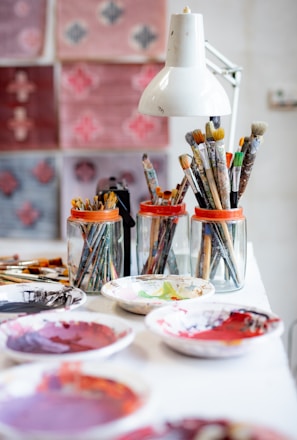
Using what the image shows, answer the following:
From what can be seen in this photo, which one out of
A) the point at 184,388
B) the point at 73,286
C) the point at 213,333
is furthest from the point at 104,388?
the point at 73,286

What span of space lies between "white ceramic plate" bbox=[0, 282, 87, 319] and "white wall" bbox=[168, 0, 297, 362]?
154cm

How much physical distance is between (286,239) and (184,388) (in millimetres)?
2120

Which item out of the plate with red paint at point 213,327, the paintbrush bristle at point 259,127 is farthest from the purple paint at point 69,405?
the paintbrush bristle at point 259,127

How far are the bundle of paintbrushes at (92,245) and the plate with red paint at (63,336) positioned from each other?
1.00ft

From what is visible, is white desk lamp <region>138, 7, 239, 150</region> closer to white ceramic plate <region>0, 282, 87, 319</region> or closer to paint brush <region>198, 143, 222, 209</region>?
paint brush <region>198, 143, 222, 209</region>

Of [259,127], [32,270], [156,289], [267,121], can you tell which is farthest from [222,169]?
[267,121]

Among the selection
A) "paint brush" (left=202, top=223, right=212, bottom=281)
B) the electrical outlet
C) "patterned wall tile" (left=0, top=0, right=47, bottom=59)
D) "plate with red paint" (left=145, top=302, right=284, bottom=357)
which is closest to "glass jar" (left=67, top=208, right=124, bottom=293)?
"paint brush" (left=202, top=223, right=212, bottom=281)

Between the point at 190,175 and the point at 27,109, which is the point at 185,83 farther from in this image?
the point at 27,109

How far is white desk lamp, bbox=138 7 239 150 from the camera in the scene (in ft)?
5.56

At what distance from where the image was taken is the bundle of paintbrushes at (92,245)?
1.70 m

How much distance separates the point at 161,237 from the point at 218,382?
679 millimetres

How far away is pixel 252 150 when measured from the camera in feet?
5.74

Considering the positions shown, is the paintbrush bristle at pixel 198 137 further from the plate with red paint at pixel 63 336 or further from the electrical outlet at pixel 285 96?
the electrical outlet at pixel 285 96

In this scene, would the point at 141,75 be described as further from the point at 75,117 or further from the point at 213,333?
the point at 213,333
